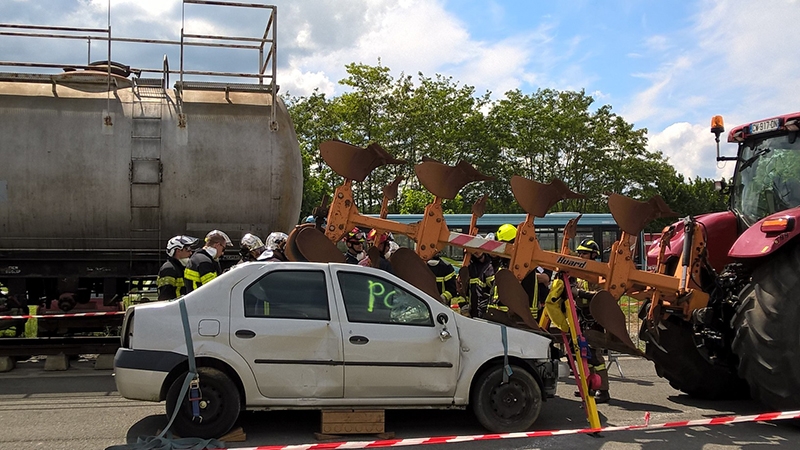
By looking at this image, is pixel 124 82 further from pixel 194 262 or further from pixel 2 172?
pixel 194 262

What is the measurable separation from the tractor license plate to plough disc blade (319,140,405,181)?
377cm

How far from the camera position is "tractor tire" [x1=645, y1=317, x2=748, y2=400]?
738 centimetres

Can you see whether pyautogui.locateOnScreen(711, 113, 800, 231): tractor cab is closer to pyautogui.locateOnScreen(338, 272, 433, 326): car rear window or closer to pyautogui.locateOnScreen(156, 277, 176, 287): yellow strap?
pyautogui.locateOnScreen(338, 272, 433, 326): car rear window

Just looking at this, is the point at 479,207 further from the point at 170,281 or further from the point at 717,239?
the point at 170,281

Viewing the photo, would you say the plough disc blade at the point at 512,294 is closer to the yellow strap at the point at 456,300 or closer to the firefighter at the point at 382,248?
the firefighter at the point at 382,248

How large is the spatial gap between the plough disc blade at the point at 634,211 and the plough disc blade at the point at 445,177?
1.32 m

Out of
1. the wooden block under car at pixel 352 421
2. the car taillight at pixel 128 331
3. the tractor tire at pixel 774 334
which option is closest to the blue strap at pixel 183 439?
the car taillight at pixel 128 331

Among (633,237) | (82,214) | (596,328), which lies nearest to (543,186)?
(633,237)

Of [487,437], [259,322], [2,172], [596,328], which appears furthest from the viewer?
[2,172]

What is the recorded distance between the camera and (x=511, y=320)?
6.99m

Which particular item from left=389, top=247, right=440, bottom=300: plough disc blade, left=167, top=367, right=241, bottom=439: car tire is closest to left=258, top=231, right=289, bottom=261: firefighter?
left=389, top=247, right=440, bottom=300: plough disc blade

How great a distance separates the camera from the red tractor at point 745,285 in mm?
5746

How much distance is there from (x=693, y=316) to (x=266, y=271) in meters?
4.22

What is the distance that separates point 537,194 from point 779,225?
6.85 ft
